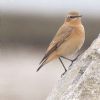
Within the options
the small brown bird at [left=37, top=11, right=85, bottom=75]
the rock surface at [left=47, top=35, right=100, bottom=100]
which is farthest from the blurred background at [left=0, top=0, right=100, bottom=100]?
the rock surface at [left=47, top=35, right=100, bottom=100]

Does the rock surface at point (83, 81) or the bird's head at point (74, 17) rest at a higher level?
the rock surface at point (83, 81)

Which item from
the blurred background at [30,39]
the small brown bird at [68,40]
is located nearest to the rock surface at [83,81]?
the small brown bird at [68,40]

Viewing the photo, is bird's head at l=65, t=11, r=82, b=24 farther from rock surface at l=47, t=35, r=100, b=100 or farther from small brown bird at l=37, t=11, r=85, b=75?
rock surface at l=47, t=35, r=100, b=100

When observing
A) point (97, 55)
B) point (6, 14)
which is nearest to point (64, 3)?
point (6, 14)

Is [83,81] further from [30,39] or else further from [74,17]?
[30,39]

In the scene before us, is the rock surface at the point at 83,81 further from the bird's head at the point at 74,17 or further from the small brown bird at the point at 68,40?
the bird's head at the point at 74,17

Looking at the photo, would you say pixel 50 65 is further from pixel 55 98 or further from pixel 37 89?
pixel 55 98
